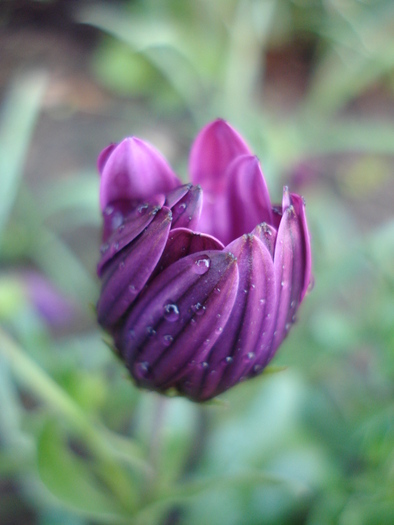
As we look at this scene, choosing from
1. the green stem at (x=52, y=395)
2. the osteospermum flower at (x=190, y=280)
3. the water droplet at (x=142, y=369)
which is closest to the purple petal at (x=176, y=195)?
the osteospermum flower at (x=190, y=280)

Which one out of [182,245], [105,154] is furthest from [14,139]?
[182,245]

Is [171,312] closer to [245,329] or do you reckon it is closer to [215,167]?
[245,329]

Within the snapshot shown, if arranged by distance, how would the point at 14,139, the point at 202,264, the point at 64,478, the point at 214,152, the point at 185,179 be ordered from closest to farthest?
the point at 202,264, the point at 214,152, the point at 64,478, the point at 14,139, the point at 185,179

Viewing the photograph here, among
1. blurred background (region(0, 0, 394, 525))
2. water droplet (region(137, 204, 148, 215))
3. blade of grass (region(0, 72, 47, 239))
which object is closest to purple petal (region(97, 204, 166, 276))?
water droplet (region(137, 204, 148, 215))

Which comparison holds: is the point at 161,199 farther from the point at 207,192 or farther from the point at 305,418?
the point at 305,418

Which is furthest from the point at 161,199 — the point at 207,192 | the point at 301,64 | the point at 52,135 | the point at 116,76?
the point at 301,64

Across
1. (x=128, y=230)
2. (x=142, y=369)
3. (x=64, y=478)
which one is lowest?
(x=64, y=478)

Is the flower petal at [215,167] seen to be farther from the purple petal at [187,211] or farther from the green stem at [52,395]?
the green stem at [52,395]
